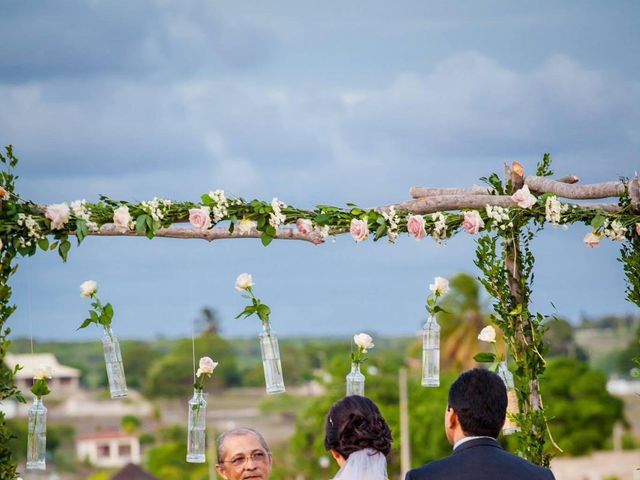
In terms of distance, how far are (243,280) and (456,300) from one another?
155 feet

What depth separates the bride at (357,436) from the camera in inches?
218

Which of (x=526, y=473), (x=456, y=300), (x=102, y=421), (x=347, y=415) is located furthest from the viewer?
(x=102, y=421)

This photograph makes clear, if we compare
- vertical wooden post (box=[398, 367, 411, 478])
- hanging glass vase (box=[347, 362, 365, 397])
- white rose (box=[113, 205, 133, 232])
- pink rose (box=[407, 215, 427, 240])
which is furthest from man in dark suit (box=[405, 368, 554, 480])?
vertical wooden post (box=[398, 367, 411, 478])

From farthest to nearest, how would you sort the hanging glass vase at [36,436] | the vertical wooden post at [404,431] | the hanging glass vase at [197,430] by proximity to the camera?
the vertical wooden post at [404,431]
the hanging glass vase at [197,430]
the hanging glass vase at [36,436]

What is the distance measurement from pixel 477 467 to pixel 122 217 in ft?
10.2

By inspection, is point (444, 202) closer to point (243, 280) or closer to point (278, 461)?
point (243, 280)

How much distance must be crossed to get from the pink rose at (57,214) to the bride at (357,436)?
7.59 ft

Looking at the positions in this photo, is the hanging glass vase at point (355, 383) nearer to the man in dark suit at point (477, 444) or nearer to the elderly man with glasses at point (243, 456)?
the elderly man with glasses at point (243, 456)

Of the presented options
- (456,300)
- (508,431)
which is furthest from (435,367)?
(456,300)

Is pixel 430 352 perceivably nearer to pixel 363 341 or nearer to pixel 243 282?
pixel 363 341

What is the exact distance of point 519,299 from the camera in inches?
316

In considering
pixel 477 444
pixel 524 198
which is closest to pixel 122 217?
pixel 524 198

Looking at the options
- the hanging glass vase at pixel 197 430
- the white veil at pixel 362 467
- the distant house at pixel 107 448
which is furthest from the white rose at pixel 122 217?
the distant house at pixel 107 448

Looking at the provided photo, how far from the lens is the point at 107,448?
83812 millimetres
